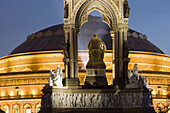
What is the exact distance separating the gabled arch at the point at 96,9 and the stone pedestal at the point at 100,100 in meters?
7.41

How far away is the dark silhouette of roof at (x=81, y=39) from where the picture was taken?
105125 millimetres

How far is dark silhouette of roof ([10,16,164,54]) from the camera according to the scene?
105125 millimetres

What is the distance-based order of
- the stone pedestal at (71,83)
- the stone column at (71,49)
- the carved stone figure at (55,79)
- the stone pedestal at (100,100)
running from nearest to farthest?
the stone pedestal at (100,100) < the carved stone figure at (55,79) < the stone pedestal at (71,83) < the stone column at (71,49)

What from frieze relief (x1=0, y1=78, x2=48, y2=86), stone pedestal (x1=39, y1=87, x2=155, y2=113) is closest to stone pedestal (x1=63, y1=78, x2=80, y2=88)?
stone pedestal (x1=39, y1=87, x2=155, y2=113)

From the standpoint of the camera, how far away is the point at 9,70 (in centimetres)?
11431

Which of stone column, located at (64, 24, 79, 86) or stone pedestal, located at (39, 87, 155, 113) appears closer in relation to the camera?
stone pedestal, located at (39, 87, 155, 113)

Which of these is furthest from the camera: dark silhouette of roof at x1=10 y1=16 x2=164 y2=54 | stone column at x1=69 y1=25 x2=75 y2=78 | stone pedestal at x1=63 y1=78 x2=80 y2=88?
dark silhouette of roof at x1=10 y1=16 x2=164 y2=54

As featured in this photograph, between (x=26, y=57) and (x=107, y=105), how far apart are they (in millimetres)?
61422

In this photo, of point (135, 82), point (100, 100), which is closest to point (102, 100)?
point (100, 100)

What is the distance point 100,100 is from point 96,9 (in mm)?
10747

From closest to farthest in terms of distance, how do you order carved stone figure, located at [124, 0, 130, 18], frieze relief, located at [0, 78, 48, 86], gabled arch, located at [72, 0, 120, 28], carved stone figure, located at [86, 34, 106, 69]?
carved stone figure, located at [124, 0, 130, 18] → gabled arch, located at [72, 0, 120, 28] → carved stone figure, located at [86, 34, 106, 69] → frieze relief, located at [0, 78, 48, 86]

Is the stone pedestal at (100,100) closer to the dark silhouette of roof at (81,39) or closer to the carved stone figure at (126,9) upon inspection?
the carved stone figure at (126,9)

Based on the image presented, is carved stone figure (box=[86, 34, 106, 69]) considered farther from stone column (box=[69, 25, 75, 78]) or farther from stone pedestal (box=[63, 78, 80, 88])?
stone pedestal (box=[63, 78, 80, 88])

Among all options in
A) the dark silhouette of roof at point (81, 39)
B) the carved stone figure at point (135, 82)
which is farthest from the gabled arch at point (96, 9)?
the dark silhouette of roof at point (81, 39)
